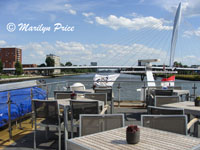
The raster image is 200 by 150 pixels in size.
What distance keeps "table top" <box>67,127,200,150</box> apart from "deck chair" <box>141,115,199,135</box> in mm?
366

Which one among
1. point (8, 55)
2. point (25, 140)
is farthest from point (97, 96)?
point (8, 55)

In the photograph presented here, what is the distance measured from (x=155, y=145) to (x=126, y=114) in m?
4.39

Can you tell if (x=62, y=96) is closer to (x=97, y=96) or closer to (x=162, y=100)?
(x=97, y=96)

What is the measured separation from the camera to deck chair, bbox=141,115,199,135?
247 cm

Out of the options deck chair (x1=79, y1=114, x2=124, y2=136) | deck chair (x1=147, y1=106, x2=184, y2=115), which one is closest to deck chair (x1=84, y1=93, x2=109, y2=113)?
deck chair (x1=147, y1=106, x2=184, y2=115)

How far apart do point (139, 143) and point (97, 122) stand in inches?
26.3

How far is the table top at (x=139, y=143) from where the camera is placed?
1765 mm

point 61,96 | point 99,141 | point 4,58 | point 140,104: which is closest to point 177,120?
point 99,141

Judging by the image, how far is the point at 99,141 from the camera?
1909mm

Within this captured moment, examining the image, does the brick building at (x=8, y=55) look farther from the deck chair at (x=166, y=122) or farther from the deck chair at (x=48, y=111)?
the deck chair at (x=166, y=122)

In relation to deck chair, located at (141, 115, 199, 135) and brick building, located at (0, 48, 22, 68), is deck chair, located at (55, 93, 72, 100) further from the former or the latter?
brick building, located at (0, 48, 22, 68)

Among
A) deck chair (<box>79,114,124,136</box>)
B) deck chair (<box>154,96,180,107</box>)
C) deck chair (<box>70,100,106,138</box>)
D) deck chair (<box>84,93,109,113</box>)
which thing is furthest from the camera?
deck chair (<box>84,93,109,113</box>)

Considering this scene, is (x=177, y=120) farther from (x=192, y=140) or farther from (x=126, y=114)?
(x=126, y=114)

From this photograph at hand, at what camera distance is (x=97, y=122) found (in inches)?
96.1
